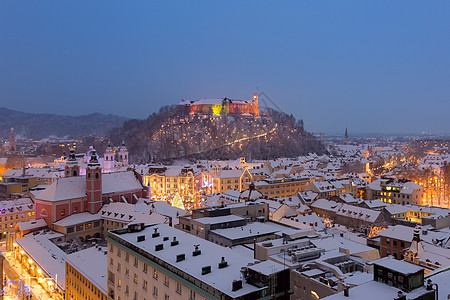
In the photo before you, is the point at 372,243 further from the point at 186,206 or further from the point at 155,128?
the point at 155,128

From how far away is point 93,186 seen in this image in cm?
4862

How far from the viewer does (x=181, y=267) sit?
16.0 metres

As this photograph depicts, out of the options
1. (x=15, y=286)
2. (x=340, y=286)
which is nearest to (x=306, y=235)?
(x=340, y=286)

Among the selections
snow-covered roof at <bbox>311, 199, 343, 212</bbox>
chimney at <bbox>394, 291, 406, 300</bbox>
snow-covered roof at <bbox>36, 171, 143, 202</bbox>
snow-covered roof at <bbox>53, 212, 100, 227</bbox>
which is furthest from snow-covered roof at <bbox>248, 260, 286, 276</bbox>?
snow-covered roof at <bbox>311, 199, 343, 212</bbox>

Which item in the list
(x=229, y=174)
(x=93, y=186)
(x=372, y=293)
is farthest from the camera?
(x=229, y=174)

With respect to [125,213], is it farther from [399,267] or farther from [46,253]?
[399,267]

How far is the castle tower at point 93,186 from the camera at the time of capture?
4856 cm

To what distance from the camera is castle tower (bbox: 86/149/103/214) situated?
48562mm

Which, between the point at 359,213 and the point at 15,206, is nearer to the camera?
the point at 359,213

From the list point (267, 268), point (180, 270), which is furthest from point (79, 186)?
point (267, 268)

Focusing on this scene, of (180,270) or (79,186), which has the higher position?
(180,270)

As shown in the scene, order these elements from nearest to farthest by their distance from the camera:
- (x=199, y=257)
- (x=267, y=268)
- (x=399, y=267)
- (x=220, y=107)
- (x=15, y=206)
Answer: (x=399, y=267) → (x=267, y=268) → (x=199, y=257) → (x=15, y=206) → (x=220, y=107)

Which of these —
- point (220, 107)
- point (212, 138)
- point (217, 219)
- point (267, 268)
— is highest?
point (220, 107)

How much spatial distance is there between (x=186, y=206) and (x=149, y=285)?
158 ft
